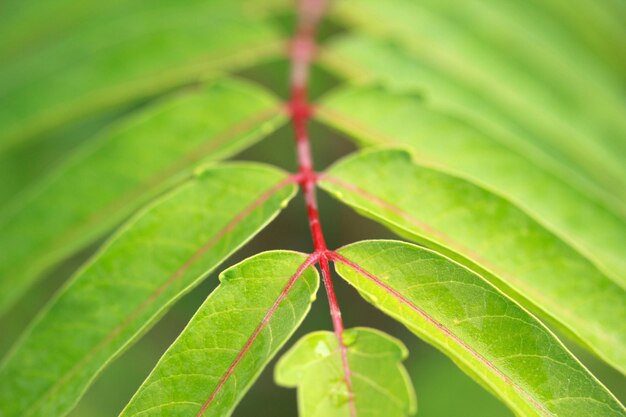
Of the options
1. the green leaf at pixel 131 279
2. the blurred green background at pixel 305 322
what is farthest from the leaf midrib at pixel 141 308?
the blurred green background at pixel 305 322

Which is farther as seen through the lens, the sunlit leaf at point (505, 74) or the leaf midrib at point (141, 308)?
the sunlit leaf at point (505, 74)

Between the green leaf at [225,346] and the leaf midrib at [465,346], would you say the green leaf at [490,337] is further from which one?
the green leaf at [225,346]

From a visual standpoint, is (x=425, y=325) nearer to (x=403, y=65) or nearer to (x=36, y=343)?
(x=36, y=343)

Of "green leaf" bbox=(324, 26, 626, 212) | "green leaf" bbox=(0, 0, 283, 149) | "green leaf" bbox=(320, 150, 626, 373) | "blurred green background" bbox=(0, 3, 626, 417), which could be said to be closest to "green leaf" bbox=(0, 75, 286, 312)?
"green leaf" bbox=(0, 0, 283, 149)

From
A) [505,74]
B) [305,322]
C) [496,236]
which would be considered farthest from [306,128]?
[305,322]

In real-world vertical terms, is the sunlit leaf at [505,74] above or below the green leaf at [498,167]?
above

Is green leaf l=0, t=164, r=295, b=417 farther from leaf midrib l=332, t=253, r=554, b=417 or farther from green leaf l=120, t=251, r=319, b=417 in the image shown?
leaf midrib l=332, t=253, r=554, b=417
